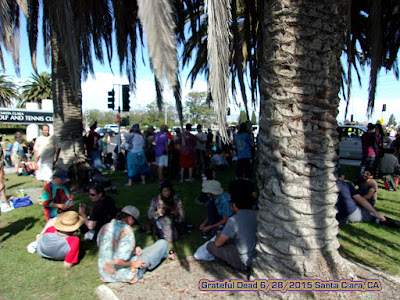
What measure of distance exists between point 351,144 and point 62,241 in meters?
14.0

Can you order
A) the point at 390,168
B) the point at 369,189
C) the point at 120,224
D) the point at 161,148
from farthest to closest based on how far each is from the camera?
the point at 161,148 → the point at 390,168 → the point at 369,189 → the point at 120,224

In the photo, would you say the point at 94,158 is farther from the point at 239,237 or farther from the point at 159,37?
the point at 159,37

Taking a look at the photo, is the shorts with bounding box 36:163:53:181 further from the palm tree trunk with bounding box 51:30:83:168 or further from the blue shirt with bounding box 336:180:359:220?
the blue shirt with bounding box 336:180:359:220

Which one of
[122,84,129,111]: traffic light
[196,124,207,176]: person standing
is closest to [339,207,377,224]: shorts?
[196,124,207,176]: person standing

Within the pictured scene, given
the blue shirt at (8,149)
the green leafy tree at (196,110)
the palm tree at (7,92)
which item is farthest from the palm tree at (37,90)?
the blue shirt at (8,149)

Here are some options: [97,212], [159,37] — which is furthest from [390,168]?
[159,37]

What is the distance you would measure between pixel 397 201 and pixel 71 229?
6.85 meters

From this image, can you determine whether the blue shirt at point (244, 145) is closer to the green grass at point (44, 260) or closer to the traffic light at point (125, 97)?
the green grass at point (44, 260)

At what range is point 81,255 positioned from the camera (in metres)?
3.88

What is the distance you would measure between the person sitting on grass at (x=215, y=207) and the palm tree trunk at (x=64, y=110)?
4.11 m

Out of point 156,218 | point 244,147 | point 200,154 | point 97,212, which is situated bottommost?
point 156,218

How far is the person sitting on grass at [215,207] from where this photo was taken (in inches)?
163

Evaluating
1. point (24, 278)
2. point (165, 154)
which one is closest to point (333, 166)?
point (24, 278)

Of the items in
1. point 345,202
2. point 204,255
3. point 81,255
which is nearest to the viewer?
point 204,255
